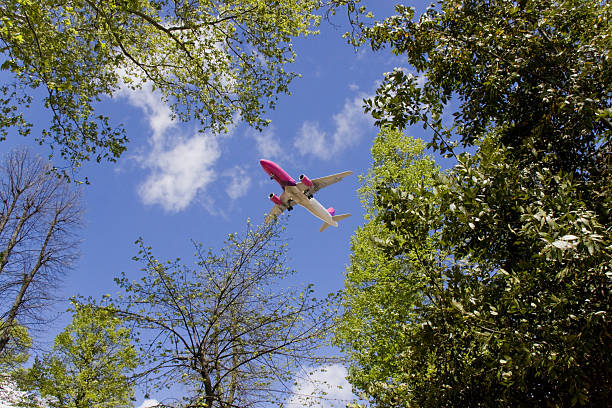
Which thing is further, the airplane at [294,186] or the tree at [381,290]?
the airplane at [294,186]

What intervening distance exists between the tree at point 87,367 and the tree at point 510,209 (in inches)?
242

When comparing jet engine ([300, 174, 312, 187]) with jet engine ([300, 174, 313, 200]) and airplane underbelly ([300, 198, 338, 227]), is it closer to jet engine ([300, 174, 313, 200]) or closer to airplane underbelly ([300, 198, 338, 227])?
jet engine ([300, 174, 313, 200])

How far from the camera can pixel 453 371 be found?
498cm

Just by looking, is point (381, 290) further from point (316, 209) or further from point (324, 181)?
point (316, 209)

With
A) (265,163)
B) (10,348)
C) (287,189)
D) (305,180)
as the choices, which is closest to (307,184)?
(305,180)

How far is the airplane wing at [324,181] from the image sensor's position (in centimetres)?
2527

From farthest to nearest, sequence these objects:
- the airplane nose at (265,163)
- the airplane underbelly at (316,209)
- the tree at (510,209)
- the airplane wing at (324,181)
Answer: the airplane underbelly at (316,209) → the airplane wing at (324,181) → the airplane nose at (265,163) → the tree at (510,209)

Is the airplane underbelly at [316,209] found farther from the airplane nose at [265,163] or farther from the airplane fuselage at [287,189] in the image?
the airplane nose at [265,163]

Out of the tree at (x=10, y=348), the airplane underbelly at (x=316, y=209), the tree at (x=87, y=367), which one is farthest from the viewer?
the airplane underbelly at (x=316, y=209)

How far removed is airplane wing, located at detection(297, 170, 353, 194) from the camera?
25.3 meters

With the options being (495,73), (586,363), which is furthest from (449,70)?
(586,363)

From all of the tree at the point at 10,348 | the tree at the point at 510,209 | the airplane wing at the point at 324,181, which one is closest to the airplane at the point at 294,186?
the airplane wing at the point at 324,181

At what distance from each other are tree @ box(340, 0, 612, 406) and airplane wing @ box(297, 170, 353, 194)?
18747 mm

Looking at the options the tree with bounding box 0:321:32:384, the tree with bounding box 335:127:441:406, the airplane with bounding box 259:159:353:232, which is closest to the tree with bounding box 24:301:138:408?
the tree with bounding box 0:321:32:384
